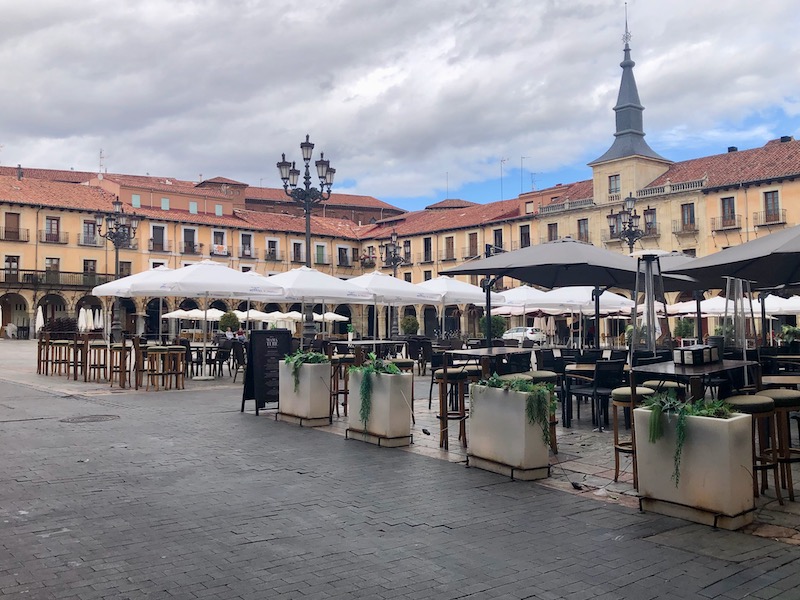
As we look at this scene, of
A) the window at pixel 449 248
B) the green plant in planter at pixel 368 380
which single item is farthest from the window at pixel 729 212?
the green plant in planter at pixel 368 380

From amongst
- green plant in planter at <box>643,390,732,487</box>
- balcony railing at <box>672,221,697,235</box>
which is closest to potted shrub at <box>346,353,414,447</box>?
green plant in planter at <box>643,390,732,487</box>

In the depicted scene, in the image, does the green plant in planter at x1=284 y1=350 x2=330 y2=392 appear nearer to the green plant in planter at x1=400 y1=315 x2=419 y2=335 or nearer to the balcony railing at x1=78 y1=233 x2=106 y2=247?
the green plant in planter at x1=400 y1=315 x2=419 y2=335

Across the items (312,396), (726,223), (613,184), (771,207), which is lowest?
(312,396)

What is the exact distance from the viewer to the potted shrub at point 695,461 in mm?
4133

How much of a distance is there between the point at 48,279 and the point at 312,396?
138 feet

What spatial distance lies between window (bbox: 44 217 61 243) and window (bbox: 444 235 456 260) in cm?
2669

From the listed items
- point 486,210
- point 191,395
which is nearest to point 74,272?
point 486,210

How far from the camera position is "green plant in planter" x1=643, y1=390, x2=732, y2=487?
14.2 feet

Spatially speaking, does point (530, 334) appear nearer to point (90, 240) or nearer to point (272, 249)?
point (272, 249)

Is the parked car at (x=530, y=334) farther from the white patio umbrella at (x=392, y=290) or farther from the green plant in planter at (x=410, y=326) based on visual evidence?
the white patio umbrella at (x=392, y=290)

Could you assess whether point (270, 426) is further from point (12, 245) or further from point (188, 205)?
point (188, 205)

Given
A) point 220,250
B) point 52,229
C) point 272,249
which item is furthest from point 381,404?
point 272,249

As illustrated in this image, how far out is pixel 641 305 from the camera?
9.05 metres

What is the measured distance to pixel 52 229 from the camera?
1770 inches
